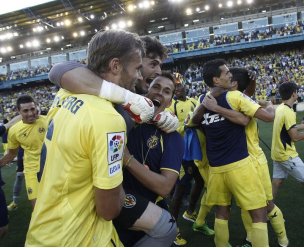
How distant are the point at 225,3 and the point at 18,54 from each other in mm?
32267

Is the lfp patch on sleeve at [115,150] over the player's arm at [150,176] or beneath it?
over

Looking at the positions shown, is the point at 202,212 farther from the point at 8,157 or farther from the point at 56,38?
the point at 56,38

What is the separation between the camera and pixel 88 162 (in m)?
1.60

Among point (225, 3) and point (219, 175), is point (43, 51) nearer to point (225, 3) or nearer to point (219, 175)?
point (225, 3)

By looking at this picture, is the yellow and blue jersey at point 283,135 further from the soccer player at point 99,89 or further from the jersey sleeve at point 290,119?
the soccer player at point 99,89

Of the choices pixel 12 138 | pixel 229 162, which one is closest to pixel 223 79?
pixel 229 162

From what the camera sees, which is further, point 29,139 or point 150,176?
point 29,139

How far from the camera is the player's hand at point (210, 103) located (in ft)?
11.5

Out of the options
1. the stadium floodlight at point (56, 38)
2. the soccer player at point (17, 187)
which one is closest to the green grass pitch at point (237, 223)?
the soccer player at point (17, 187)

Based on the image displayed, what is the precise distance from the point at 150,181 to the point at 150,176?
0.03 m

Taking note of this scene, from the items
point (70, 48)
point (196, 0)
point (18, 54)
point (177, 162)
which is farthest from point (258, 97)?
point (18, 54)

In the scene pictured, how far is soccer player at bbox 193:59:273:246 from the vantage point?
3.35m

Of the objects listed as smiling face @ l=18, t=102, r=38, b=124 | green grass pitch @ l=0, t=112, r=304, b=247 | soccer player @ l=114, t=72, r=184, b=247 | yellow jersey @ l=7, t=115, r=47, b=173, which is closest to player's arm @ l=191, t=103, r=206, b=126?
soccer player @ l=114, t=72, r=184, b=247

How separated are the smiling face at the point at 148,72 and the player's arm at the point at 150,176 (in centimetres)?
84
